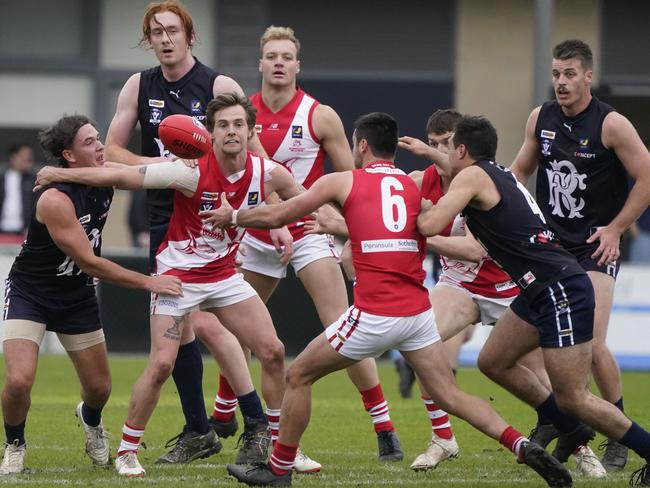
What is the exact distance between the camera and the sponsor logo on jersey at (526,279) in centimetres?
707

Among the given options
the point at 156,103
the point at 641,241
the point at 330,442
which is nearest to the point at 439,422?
the point at 330,442

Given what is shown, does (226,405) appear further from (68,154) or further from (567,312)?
(567,312)

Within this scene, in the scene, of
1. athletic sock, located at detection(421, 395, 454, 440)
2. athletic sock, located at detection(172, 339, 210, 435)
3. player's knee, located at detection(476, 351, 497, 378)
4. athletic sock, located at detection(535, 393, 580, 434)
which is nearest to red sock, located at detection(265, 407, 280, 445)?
athletic sock, located at detection(172, 339, 210, 435)

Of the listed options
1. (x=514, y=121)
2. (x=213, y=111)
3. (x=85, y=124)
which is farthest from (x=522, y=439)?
(x=514, y=121)

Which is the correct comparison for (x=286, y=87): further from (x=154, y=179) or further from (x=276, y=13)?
(x=276, y=13)

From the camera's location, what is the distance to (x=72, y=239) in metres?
7.28

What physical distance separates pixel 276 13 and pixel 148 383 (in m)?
14.2

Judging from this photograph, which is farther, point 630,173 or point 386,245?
point 630,173

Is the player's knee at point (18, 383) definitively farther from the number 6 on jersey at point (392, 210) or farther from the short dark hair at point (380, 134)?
the short dark hair at point (380, 134)

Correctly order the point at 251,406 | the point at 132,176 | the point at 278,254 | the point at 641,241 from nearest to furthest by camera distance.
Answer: the point at 132,176, the point at 251,406, the point at 278,254, the point at 641,241

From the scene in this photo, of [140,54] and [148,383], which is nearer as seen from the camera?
[148,383]

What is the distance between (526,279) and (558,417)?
3.25 ft

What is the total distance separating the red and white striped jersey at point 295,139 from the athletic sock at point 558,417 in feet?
7.25

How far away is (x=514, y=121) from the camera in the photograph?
67.2 ft
